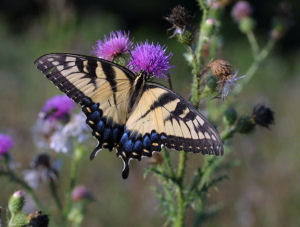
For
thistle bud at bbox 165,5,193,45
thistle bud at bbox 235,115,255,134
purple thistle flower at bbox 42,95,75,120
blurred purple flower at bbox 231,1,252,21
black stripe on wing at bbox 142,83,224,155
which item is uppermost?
blurred purple flower at bbox 231,1,252,21

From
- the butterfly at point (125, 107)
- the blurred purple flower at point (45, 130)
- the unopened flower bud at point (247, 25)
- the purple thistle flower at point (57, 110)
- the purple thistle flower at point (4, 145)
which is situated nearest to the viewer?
the butterfly at point (125, 107)

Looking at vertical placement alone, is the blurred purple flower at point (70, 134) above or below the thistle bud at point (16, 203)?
above

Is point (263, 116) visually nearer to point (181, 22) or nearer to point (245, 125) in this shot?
point (245, 125)

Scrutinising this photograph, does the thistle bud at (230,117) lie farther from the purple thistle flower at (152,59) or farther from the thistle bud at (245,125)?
the purple thistle flower at (152,59)

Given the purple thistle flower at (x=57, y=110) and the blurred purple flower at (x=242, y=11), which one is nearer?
the purple thistle flower at (x=57, y=110)

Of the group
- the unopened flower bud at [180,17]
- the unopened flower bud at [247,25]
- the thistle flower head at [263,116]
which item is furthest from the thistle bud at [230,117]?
the unopened flower bud at [247,25]

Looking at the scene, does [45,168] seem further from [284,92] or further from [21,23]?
[21,23]

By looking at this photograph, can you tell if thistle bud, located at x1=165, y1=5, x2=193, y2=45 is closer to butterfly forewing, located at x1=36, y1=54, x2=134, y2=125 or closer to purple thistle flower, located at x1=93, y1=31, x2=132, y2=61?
purple thistle flower, located at x1=93, y1=31, x2=132, y2=61

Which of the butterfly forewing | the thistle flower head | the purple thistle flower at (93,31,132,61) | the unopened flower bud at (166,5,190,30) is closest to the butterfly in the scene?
the butterfly forewing
